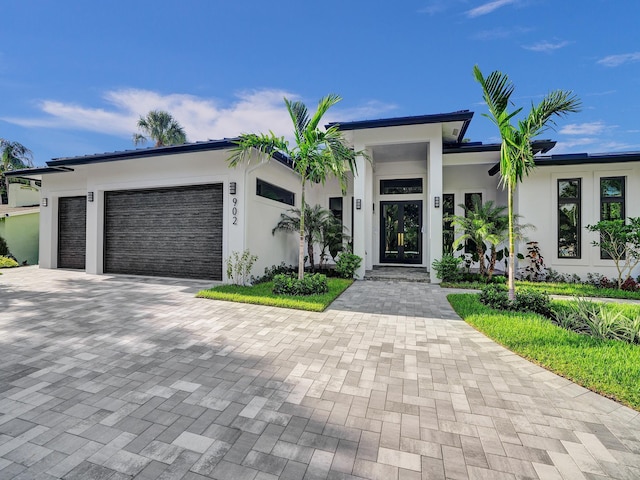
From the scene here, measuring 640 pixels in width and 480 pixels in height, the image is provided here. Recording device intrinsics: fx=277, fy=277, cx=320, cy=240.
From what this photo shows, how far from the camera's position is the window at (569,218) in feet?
28.5

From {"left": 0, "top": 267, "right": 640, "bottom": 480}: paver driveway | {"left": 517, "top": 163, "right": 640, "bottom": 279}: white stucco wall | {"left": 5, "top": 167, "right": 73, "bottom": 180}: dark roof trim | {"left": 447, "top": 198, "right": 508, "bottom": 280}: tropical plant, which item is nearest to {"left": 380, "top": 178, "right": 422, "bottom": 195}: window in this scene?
{"left": 447, "top": 198, "right": 508, "bottom": 280}: tropical plant

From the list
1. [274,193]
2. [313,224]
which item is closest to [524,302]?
[313,224]

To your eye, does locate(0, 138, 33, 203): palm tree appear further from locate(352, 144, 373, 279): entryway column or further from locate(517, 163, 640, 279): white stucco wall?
locate(517, 163, 640, 279): white stucco wall

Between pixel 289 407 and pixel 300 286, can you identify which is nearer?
pixel 289 407

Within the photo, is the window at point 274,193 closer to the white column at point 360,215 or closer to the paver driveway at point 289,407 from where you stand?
the white column at point 360,215

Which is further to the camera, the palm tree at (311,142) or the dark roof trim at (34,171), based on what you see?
the dark roof trim at (34,171)

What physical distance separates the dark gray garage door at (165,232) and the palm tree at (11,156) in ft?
70.1

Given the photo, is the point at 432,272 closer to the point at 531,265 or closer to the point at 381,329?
the point at 531,265

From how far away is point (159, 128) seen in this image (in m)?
21.0

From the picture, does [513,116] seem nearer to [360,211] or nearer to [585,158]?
[360,211]

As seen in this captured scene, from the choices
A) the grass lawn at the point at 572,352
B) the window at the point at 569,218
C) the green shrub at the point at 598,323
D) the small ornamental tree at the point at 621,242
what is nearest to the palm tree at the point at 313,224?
the grass lawn at the point at 572,352

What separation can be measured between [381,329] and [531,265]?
24.1ft

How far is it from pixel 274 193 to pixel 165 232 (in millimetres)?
3801

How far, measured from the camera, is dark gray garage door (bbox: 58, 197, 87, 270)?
1089cm
